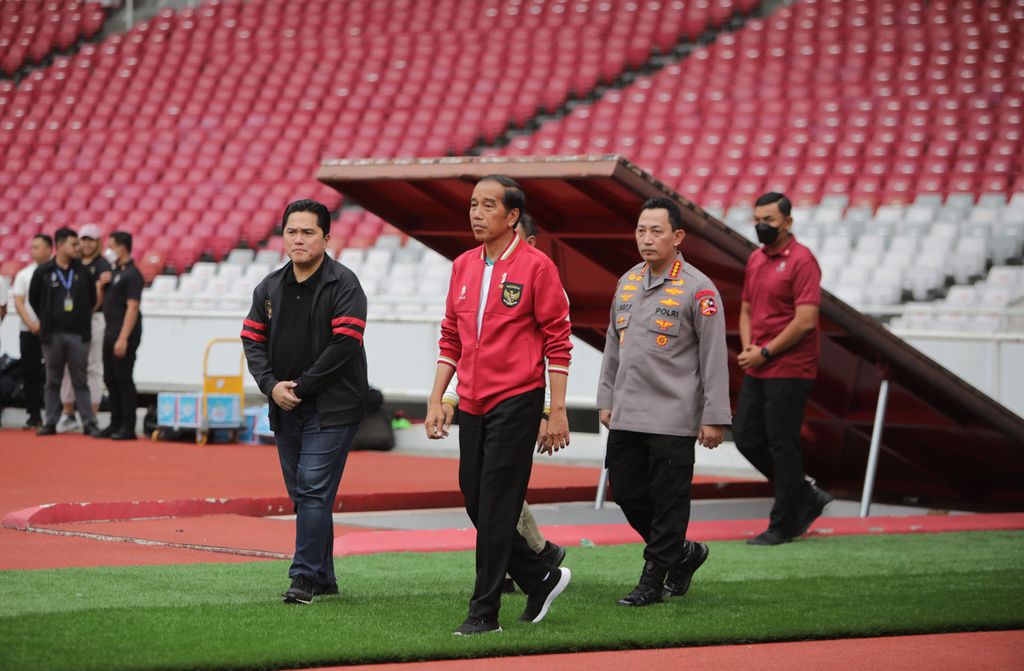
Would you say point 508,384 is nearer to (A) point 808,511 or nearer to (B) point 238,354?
(A) point 808,511

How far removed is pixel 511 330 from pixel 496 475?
53 cm

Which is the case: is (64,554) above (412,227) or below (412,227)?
below

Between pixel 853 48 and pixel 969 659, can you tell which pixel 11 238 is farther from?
pixel 969 659

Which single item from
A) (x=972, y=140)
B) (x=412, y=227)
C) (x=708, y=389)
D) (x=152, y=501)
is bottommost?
(x=152, y=501)

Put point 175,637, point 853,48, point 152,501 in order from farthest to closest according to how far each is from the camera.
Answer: point 853,48, point 152,501, point 175,637

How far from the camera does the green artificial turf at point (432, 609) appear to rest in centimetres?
464

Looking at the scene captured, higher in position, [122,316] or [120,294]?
[120,294]

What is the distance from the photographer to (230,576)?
6.26m

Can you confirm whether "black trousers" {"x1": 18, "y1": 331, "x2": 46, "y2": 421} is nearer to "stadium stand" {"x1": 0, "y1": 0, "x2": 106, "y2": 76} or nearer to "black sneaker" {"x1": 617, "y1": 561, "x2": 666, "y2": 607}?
"black sneaker" {"x1": 617, "y1": 561, "x2": 666, "y2": 607}

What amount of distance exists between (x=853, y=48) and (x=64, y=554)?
18941mm

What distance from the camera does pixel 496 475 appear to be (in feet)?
17.0

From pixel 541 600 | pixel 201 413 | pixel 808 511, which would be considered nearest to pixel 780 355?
pixel 808 511

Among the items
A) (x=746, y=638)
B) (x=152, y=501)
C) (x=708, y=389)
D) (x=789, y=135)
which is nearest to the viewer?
(x=746, y=638)

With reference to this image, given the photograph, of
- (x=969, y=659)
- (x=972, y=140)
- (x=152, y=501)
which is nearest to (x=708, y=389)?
(x=969, y=659)
